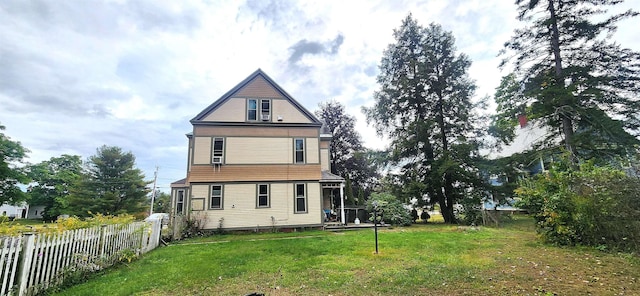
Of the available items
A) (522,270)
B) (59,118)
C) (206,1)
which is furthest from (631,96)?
(59,118)

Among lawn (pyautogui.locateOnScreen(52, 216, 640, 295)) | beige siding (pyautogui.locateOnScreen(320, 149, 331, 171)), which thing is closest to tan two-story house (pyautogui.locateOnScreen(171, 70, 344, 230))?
beige siding (pyautogui.locateOnScreen(320, 149, 331, 171))

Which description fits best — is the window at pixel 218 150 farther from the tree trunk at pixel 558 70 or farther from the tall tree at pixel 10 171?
the tall tree at pixel 10 171

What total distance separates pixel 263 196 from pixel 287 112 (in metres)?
5.21

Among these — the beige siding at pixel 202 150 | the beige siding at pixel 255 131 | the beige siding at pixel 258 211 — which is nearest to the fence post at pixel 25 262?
the beige siding at pixel 258 211

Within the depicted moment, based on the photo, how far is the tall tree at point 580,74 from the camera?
37.6ft

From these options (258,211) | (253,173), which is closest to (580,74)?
(253,173)

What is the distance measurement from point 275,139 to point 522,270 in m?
12.7

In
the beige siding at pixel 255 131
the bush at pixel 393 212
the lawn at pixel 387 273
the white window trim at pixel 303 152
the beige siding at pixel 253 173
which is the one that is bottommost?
the lawn at pixel 387 273

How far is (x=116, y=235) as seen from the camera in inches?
272

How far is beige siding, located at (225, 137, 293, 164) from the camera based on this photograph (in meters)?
15.1

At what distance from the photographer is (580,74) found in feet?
40.1

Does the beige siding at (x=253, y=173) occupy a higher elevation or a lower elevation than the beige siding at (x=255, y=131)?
lower

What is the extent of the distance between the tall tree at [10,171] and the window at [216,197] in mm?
25073

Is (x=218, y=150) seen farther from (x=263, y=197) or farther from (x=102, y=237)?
(x=102, y=237)
